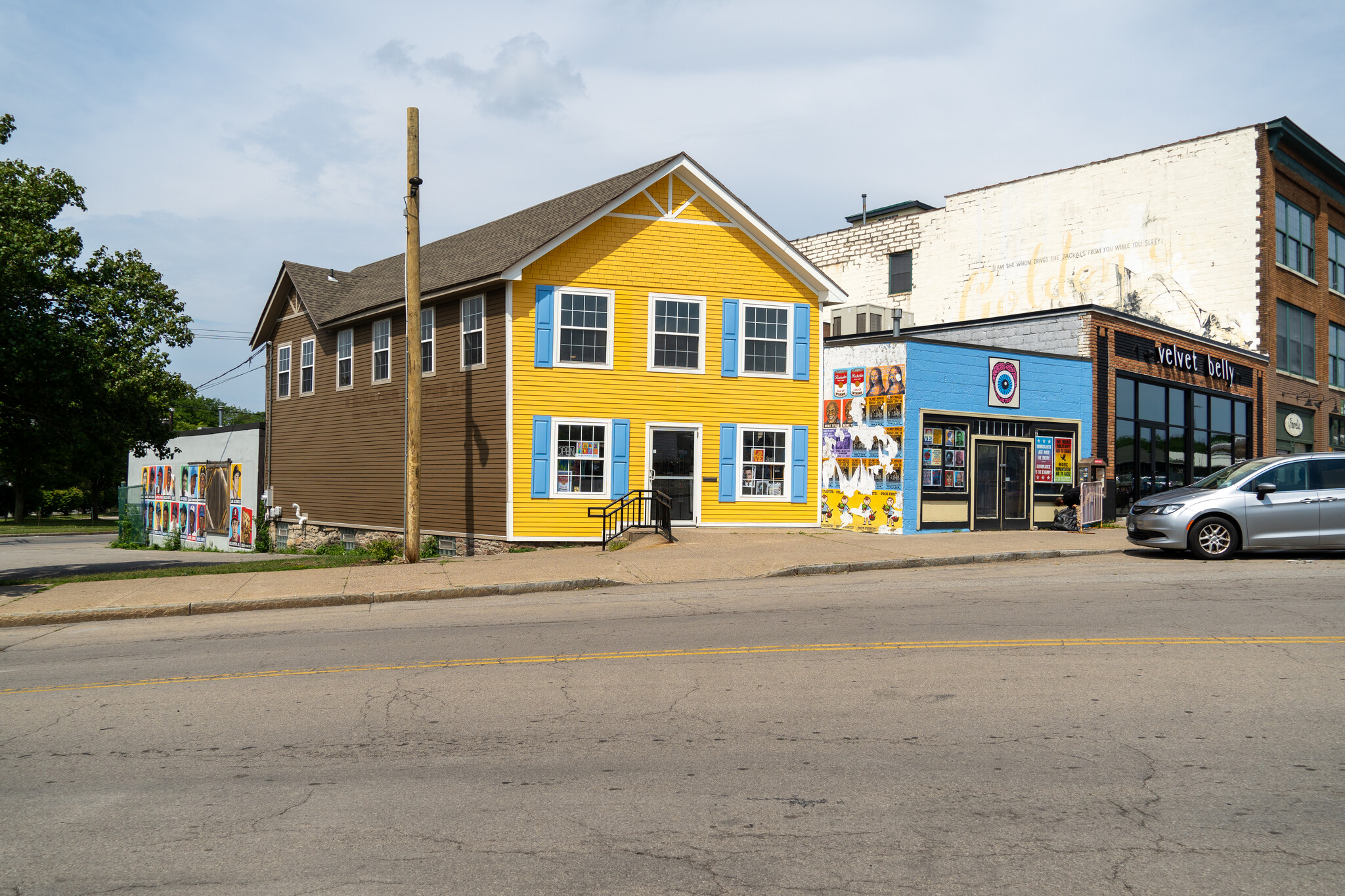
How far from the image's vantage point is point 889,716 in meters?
6.74

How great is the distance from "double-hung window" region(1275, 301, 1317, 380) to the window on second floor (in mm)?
12276

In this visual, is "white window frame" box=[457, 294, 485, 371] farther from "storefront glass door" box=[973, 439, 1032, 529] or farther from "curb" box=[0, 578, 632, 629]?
"storefront glass door" box=[973, 439, 1032, 529]

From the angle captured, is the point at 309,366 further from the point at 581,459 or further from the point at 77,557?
the point at 581,459

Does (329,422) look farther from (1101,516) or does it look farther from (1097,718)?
(1097,718)

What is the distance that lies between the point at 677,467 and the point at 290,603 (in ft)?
34.2

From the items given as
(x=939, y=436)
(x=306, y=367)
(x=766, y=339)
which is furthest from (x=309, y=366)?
(x=939, y=436)

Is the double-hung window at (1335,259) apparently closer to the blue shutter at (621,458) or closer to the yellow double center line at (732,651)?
the blue shutter at (621,458)

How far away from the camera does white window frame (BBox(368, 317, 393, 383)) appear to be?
2502 centimetres

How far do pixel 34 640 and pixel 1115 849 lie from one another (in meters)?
11.2

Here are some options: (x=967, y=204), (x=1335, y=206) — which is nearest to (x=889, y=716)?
(x=967, y=204)

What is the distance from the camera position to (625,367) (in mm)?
21594

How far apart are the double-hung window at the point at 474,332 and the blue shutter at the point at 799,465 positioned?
24.1 feet

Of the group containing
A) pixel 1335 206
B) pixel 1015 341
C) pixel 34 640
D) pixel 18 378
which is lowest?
pixel 34 640

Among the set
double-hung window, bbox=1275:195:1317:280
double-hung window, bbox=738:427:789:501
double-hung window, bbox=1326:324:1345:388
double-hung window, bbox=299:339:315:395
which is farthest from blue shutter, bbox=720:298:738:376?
double-hung window, bbox=1326:324:1345:388
